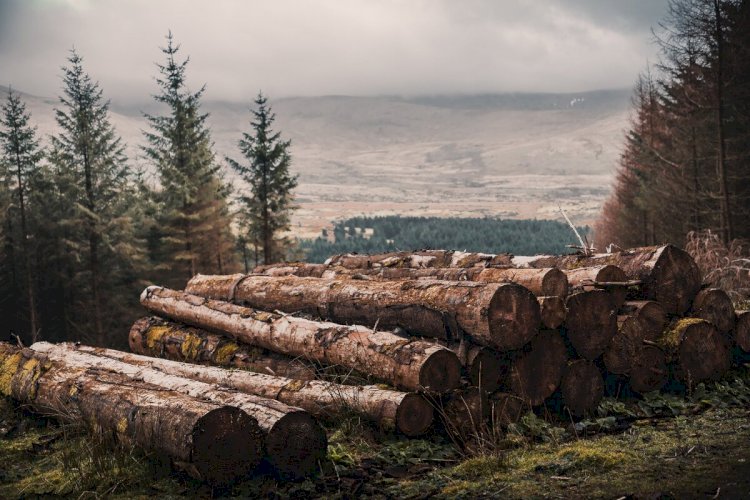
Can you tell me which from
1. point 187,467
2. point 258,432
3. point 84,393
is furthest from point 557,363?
point 84,393

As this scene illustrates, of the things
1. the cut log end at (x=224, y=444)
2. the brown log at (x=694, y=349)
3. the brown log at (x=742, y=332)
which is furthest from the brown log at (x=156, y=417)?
the brown log at (x=742, y=332)

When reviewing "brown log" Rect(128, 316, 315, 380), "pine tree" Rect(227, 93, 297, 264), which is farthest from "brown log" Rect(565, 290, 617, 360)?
"pine tree" Rect(227, 93, 297, 264)

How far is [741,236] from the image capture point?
27.2 m

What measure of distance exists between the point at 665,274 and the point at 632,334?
104cm

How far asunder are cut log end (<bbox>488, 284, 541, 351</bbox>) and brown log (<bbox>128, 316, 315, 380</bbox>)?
2.48m

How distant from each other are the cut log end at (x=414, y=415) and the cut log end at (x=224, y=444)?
5.06ft

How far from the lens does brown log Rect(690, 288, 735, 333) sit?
9391mm

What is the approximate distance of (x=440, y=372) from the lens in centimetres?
742

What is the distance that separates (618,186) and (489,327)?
150ft

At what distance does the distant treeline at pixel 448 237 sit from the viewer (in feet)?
169

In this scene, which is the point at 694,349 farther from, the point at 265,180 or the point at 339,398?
the point at 265,180

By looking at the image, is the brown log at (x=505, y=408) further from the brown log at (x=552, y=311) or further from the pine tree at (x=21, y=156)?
the pine tree at (x=21, y=156)

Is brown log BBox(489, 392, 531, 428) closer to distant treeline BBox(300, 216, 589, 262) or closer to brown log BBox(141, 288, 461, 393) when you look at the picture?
brown log BBox(141, 288, 461, 393)

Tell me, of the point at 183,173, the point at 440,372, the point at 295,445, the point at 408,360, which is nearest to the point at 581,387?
the point at 440,372
